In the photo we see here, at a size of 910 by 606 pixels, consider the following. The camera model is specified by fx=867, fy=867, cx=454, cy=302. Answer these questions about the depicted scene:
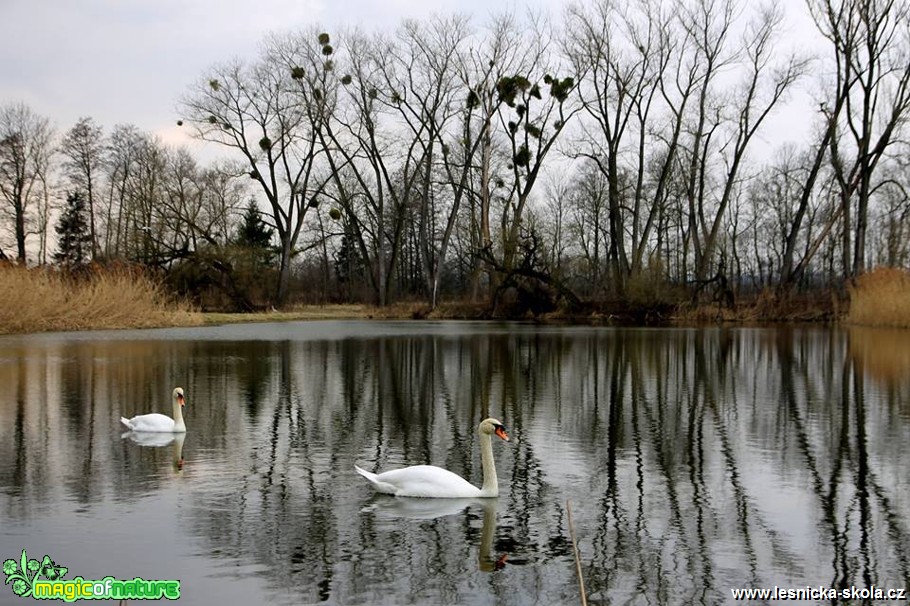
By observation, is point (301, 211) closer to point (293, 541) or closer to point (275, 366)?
point (275, 366)

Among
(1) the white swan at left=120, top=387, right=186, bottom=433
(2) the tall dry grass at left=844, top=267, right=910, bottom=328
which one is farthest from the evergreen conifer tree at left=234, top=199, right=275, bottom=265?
(1) the white swan at left=120, top=387, right=186, bottom=433

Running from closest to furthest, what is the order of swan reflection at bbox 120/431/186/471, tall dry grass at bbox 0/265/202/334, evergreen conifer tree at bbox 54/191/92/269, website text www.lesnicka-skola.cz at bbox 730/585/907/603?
website text www.lesnicka-skola.cz at bbox 730/585/907/603
swan reflection at bbox 120/431/186/471
tall dry grass at bbox 0/265/202/334
evergreen conifer tree at bbox 54/191/92/269

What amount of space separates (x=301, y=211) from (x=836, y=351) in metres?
36.8

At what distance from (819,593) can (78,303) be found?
3164 cm

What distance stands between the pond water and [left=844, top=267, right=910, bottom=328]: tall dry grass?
47.5 feet

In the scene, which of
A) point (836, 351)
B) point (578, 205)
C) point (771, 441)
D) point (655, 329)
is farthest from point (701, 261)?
point (771, 441)

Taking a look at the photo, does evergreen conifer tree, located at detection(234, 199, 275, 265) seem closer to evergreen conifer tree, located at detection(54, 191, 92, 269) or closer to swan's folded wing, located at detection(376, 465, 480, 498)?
evergreen conifer tree, located at detection(54, 191, 92, 269)

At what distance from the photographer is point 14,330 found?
2944 centimetres

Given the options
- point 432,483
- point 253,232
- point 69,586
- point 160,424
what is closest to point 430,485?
point 432,483

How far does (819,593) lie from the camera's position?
18.3ft

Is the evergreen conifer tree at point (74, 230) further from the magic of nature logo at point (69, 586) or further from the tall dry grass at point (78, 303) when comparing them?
the magic of nature logo at point (69, 586)

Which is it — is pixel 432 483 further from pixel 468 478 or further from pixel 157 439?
pixel 157 439

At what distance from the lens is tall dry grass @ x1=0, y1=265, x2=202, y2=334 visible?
29.1 meters

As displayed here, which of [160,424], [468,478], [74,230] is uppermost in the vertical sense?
[74,230]
